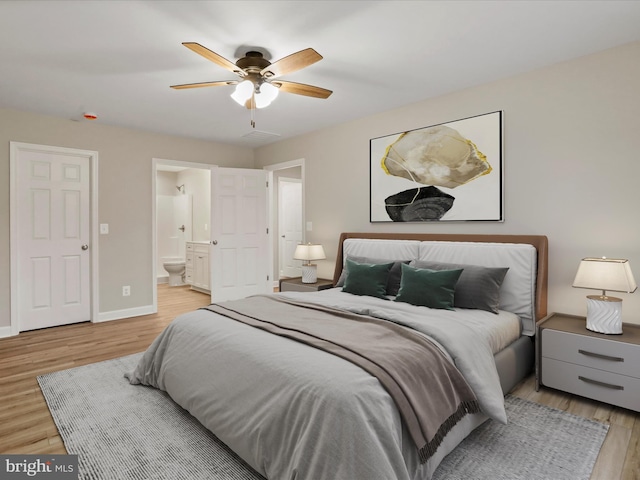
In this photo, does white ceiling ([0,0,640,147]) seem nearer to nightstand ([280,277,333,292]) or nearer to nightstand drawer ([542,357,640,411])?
nightstand ([280,277,333,292])

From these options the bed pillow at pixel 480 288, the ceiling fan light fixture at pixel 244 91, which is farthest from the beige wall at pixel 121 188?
the bed pillow at pixel 480 288

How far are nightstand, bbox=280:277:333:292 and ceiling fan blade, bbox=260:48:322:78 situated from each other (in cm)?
240

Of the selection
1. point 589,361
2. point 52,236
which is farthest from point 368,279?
point 52,236

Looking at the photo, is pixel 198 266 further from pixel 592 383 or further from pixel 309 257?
pixel 592 383

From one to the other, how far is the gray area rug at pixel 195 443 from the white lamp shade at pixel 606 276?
833mm

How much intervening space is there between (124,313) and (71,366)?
1705mm

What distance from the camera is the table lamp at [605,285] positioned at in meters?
2.33

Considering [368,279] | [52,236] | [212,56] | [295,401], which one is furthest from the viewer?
[52,236]

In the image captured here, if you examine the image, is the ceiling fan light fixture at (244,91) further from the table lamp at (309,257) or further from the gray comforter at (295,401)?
the table lamp at (309,257)

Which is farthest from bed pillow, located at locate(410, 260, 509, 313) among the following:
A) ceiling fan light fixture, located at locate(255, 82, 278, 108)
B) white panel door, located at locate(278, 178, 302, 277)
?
white panel door, located at locate(278, 178, 302, 277)

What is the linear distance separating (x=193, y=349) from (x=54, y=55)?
2.37 m

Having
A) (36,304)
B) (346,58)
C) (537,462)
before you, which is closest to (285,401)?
(537,462)

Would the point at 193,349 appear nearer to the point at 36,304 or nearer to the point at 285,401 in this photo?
the point at 285,401

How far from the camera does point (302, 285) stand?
14.4 ft
